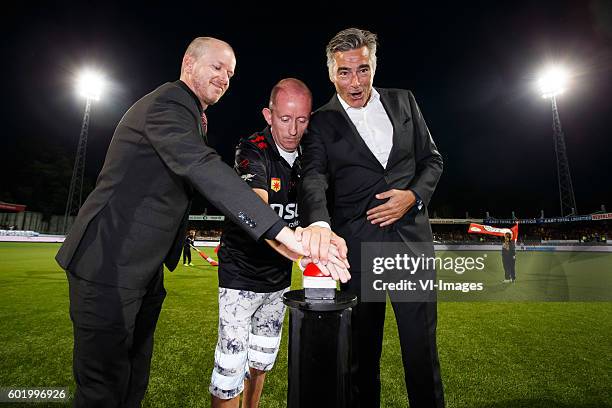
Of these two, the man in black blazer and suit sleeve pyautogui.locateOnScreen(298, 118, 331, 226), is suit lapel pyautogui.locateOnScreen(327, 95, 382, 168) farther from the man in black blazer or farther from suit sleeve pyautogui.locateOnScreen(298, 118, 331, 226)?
suit sleeve pyautogui.locateOnScreen(298, 118, 331, 226)

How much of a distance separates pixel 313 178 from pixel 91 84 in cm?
3719

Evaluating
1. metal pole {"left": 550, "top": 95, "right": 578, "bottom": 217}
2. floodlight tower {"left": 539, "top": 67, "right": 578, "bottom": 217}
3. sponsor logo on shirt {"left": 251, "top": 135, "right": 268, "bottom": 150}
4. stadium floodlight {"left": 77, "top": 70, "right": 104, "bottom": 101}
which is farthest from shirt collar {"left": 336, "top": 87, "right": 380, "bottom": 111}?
stadium floodlight {"left": 77, "top": 70, "right": 104, "bottom": 101}

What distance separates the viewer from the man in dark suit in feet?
4.30

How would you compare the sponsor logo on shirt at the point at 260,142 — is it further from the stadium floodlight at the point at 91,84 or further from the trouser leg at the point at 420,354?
the stadium floodlight at the point at 91,84

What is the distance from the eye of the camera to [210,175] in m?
1.29

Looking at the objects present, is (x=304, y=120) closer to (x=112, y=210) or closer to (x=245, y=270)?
(x=245, y=270)

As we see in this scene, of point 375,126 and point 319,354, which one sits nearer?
point 319,354

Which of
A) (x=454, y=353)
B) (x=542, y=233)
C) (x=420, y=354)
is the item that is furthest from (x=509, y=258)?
(x=542, y=233)

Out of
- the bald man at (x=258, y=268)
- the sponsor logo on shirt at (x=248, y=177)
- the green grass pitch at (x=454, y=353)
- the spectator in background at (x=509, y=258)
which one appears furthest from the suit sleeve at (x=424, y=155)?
the spectator in background at (x=509, y=258)

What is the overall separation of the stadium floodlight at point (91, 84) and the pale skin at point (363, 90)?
35.1 metres

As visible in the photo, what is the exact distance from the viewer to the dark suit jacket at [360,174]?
184cm

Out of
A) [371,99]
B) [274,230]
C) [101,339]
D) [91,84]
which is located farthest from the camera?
[91,84]

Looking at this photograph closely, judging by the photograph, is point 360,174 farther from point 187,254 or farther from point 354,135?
point 187,254

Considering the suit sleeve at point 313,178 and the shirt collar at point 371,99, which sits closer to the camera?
the suit sleeve at point 313,178
